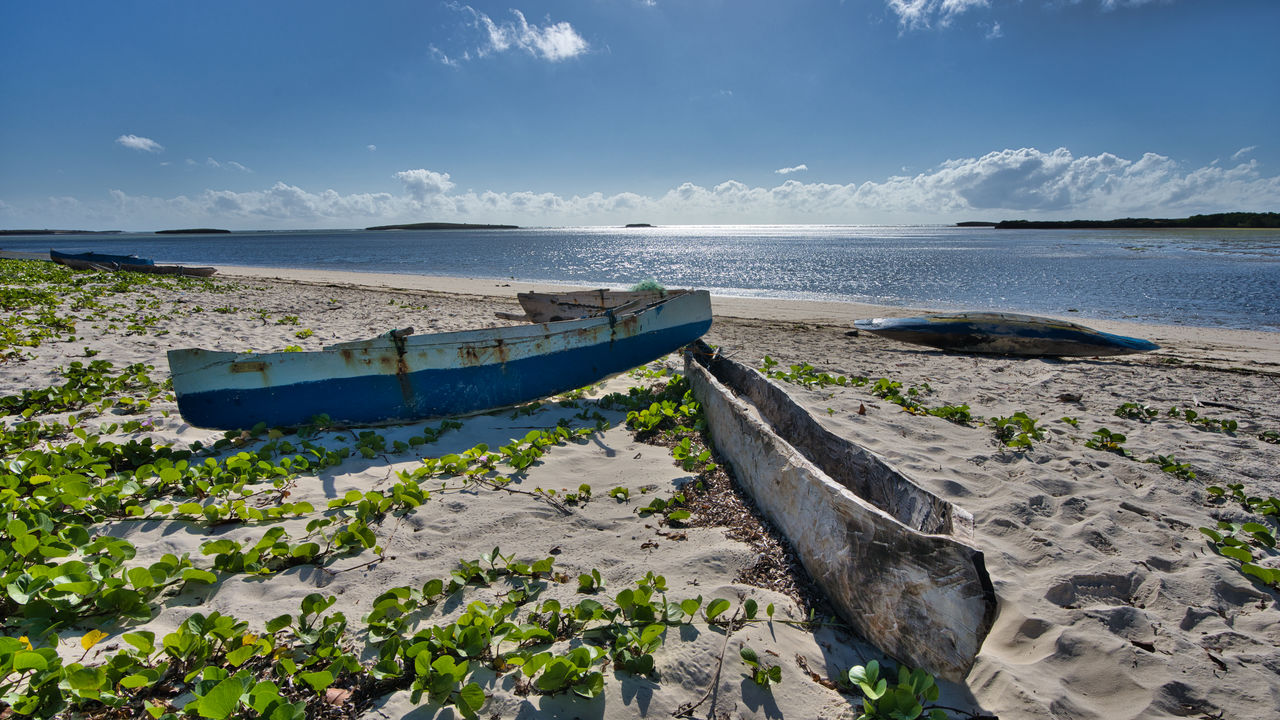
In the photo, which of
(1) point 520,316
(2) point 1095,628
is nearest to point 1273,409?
(2) point 1095,628

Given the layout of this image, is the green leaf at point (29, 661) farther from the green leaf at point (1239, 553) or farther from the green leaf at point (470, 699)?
the green leaf at point (1239, 553)

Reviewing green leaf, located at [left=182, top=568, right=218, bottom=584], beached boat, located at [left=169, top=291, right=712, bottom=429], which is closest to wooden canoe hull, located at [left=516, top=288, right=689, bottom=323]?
beached boat, located at [left=169, top=291, right=712, bottom=429]

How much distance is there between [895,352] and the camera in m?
8.82

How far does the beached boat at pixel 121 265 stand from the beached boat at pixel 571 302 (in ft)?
52.5

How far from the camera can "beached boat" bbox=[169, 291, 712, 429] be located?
167 inches

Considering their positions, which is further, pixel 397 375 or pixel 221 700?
pixel 397 375

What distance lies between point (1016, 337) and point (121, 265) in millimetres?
24864

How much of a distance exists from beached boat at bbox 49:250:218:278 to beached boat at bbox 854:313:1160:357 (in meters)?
21.3

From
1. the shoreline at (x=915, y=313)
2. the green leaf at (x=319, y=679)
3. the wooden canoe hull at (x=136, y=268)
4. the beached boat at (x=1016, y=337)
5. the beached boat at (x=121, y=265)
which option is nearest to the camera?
the green leaf at (x=319, y=679)

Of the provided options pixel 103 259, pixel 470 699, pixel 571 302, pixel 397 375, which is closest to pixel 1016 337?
pixel 571 302

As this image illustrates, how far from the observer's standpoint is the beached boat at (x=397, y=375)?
4.25 m

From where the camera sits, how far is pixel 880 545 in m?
2.08

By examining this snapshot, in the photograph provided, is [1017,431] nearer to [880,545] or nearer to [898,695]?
[880,545]

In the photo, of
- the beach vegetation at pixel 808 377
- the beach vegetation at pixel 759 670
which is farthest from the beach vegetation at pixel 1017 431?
the beach vegetation at pixel 759 670
